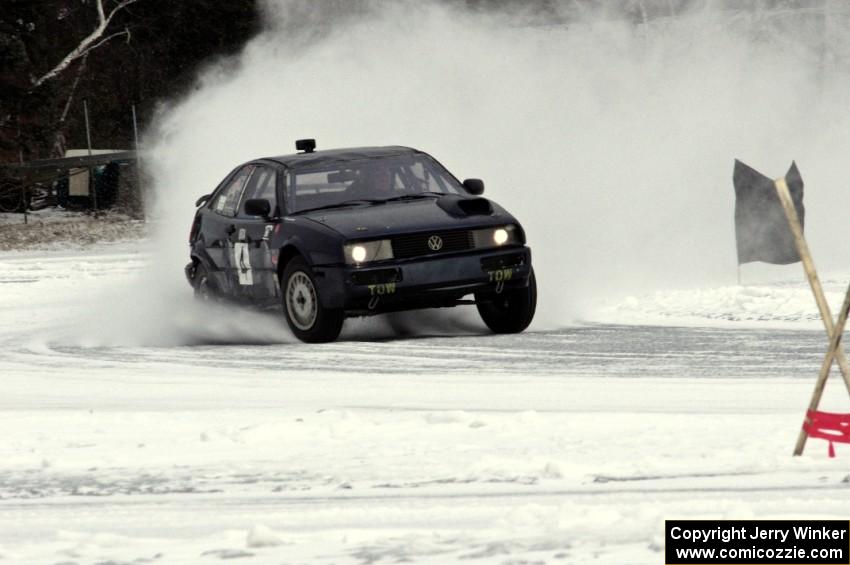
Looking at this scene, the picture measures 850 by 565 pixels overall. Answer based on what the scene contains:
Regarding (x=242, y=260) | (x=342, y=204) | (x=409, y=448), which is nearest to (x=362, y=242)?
(x=342, y=204)

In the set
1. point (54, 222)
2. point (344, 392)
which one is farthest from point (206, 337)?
point (54, 222)

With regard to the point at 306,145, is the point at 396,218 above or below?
below

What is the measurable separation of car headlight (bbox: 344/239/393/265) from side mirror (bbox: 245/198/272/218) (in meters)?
1.04

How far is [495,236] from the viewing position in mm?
12523

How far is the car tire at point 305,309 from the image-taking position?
12.3 metres

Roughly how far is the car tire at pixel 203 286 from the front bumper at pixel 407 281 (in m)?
2.09

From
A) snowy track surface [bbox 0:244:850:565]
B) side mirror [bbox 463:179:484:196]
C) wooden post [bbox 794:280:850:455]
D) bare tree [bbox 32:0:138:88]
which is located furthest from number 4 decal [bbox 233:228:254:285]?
bare tree [bbox 32:0:138:88]

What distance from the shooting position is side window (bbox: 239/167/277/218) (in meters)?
13.3

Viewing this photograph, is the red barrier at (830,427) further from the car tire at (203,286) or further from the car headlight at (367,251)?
the car tire at (203,286)

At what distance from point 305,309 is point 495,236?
142 cm

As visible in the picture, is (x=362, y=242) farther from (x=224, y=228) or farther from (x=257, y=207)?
(x=224, y=228)

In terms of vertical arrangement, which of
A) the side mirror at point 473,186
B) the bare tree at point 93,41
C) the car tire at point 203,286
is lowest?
the car tire at point 203,286

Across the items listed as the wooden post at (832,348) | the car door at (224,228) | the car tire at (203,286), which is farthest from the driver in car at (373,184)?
the wooden post at (832,348)

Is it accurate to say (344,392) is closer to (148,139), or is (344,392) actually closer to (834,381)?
(834,381)
